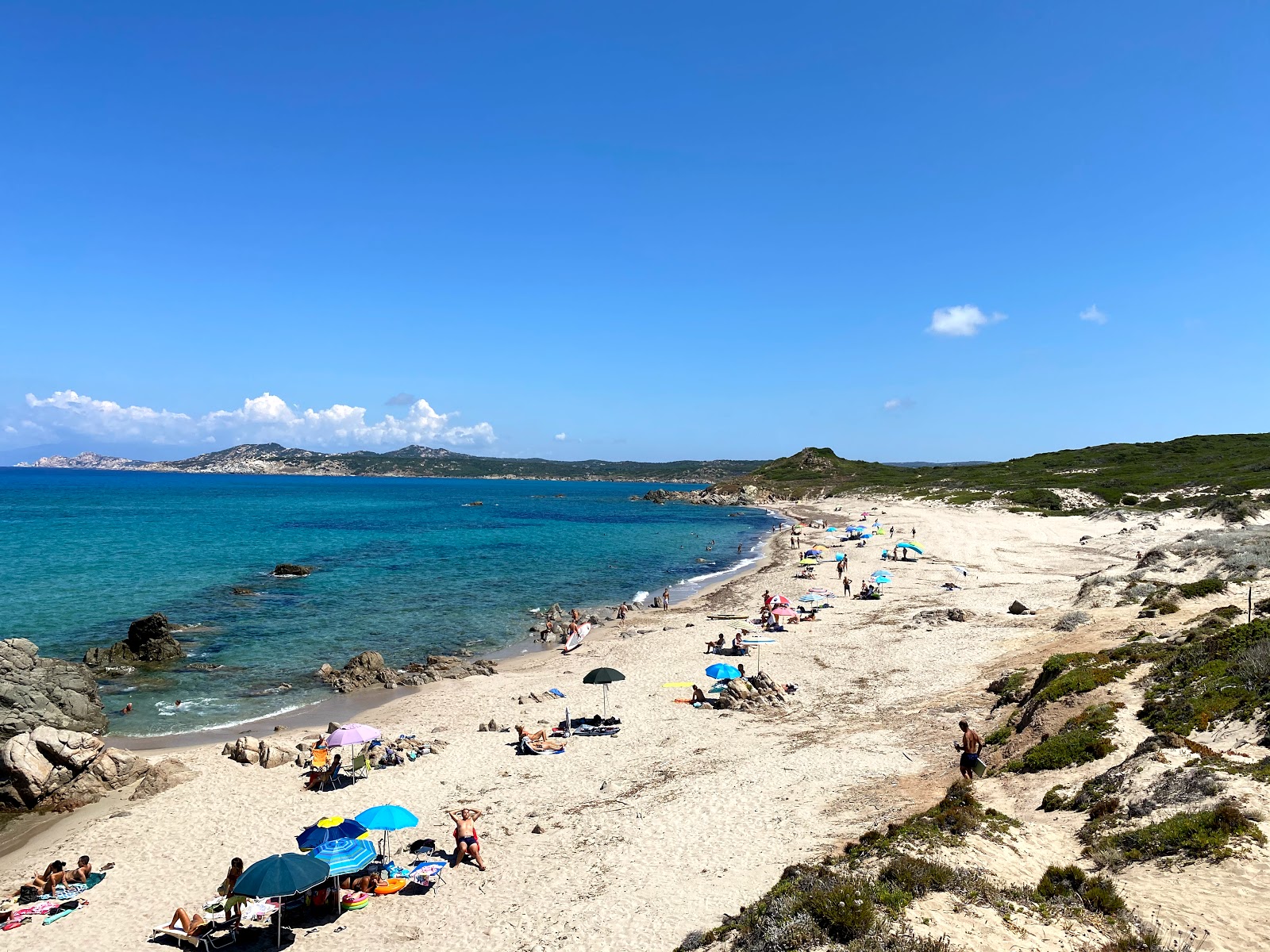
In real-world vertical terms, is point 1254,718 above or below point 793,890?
above

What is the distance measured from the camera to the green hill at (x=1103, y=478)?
73750 millimetres

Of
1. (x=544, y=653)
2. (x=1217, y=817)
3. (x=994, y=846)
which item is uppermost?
(x=1217, y=817)

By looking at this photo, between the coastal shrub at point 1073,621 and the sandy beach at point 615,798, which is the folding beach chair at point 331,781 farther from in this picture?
the coastal shrub at point 1073,621

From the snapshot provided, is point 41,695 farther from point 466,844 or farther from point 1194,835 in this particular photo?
point 1194,835

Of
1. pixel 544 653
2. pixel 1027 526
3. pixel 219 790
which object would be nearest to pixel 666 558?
pixel 544 653

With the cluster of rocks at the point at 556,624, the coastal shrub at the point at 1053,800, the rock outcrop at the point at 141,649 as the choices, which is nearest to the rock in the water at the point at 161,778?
the rock outcrop at the point at 141,649

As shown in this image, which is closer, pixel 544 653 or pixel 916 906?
pixel 916 906

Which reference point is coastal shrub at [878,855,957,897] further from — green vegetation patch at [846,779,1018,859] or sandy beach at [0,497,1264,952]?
sandy beach at [0,497,1264,952]

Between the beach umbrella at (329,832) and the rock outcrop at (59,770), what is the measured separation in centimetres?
844

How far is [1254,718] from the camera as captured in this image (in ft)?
42.3

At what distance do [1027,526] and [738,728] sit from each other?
60186 millimetres

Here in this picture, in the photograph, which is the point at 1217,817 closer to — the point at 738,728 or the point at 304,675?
the point at 738,728

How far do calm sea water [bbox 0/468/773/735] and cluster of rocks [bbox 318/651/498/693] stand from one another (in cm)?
100

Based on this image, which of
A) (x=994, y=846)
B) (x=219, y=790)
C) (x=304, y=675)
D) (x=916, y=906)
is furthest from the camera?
(x=304, y=675)
